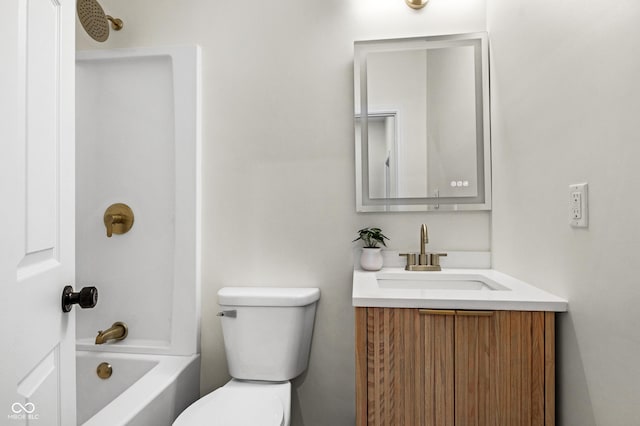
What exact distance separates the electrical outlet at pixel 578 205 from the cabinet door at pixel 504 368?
28 cm

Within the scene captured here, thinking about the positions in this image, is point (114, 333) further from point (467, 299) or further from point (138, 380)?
point (467, 299)

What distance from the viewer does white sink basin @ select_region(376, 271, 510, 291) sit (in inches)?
60.9

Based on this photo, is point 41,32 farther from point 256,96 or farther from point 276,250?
point 276,250

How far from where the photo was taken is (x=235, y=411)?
4.14ft

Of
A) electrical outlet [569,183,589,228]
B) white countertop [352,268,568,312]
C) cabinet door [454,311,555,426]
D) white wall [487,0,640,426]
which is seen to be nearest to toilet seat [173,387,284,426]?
white countertop [352,268,568,312]

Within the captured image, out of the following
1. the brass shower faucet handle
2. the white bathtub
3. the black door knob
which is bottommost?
the white bathtub

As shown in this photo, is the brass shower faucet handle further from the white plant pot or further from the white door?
the white plant pot

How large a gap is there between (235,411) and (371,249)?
0.79 meters

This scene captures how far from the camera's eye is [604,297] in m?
0.90

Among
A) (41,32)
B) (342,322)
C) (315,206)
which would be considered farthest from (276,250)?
(41,32)

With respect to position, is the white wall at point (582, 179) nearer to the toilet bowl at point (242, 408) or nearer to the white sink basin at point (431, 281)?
the white sink basin at point (431, 281)

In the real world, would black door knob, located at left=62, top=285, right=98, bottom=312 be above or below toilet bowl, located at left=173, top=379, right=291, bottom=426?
above

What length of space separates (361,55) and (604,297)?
1.30 meters

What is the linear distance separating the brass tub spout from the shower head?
1288 millimetres
